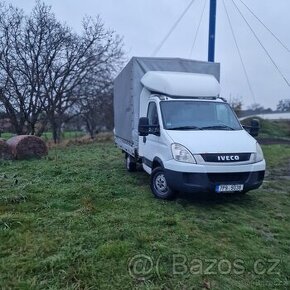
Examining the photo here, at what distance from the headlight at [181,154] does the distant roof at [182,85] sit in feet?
4.97

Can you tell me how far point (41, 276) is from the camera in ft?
11.7

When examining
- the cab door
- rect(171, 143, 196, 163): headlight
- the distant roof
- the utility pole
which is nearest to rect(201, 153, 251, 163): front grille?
rect(171, 143, 196, 163): headlight

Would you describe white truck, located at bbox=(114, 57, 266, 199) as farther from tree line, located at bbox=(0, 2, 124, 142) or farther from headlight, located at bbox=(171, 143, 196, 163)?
tree line, located at bbox=(0, 2, 124, 142)

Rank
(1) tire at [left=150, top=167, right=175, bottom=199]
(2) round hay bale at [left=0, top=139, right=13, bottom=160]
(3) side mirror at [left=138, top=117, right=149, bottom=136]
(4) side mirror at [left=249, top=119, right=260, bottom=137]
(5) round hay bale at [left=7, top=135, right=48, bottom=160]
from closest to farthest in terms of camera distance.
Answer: (1) tire at [left=150, top=167, right=175, bottom=199] → (3) side mirror at [left=138, top=117, right=149, bottom=136] → (4) side mirror at [left=249, top=119, right=260, bottom=137] → (2) round hay bale at [left=0, top=139, right=13, bottom=160] → (5) round hay bale at [left=7, top=135, right=48, bottom=160]

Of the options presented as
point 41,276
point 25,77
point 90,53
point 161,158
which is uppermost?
point 90,53

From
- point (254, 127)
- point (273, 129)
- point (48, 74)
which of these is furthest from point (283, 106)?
point (254, 127)

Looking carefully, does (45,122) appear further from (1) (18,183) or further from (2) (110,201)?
(2) (110,201)

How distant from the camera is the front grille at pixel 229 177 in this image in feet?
19.8

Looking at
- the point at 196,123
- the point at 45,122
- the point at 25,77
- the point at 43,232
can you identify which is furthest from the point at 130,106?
the point at 45,122

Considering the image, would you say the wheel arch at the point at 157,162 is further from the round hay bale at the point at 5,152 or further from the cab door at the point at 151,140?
the round hay bale at the point at 5,152

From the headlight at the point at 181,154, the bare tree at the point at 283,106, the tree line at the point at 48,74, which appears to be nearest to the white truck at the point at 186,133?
the headlight at the point at 181,154

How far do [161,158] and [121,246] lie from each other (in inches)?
104

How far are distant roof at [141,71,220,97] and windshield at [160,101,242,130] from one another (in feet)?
0.81

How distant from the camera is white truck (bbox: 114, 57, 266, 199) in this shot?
602 cm
